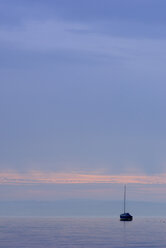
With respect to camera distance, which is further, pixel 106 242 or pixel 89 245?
pixel 106 242

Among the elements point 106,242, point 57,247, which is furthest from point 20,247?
point 106,242

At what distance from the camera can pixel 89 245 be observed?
155 meters

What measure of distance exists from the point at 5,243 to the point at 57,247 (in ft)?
54.6

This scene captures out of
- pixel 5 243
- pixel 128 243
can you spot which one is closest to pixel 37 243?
pixel 5 243

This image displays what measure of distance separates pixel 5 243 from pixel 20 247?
40.0 feet

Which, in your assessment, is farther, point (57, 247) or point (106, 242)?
point (106, 242)

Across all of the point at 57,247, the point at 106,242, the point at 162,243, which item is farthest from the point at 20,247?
the point at 162,243

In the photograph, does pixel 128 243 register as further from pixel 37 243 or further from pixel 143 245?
pixel 37 243

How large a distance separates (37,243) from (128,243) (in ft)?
73.0

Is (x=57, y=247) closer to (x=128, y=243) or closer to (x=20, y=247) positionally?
(x=20, y=247)

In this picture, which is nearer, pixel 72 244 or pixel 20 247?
pixel 20 247

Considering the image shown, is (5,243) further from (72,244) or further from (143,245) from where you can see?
(143,245)

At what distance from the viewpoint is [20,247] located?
148875 mm

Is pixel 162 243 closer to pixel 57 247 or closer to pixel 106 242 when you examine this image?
pixel 106 242
